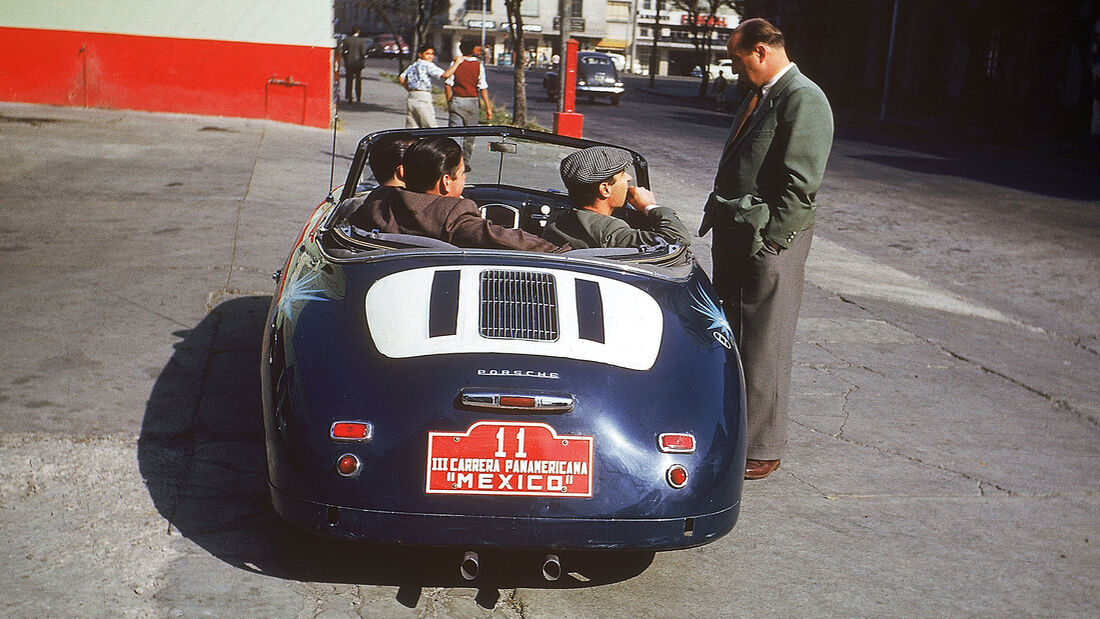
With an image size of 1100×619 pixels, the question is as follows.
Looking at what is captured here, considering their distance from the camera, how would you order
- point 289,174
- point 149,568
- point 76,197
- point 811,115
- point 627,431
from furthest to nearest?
point 289,174
point 76,197
point 811,115
point 149,568
point 627,431

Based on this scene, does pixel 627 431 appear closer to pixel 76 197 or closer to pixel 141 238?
pixel 141 238

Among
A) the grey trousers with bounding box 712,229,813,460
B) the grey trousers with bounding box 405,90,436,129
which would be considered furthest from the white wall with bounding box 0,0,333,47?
the grey trousers with bounding box 712,229,813,460

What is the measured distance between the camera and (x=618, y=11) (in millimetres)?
100312

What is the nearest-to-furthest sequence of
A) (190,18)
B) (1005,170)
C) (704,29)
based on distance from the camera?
(190,18) < (1005,170) < (704,29)

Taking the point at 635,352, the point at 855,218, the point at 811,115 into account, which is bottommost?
the point at 855,218

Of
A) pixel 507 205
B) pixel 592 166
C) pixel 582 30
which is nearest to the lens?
pixel 592 166

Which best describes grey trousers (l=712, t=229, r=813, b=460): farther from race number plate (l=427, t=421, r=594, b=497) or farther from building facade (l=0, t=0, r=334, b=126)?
building facade (l=0, t=0, r=334, b=126)

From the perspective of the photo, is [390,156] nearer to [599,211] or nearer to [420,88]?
[599,211]

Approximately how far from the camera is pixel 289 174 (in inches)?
488

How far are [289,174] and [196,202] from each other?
2153 millimetres

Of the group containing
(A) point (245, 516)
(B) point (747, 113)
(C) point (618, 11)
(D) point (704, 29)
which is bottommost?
(A) point (245, 516)

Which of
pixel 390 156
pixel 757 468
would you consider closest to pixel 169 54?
pixel 390 156

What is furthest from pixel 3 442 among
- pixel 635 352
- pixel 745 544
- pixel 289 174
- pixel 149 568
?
pixel 289 174

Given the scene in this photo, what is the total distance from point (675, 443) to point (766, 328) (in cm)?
134
